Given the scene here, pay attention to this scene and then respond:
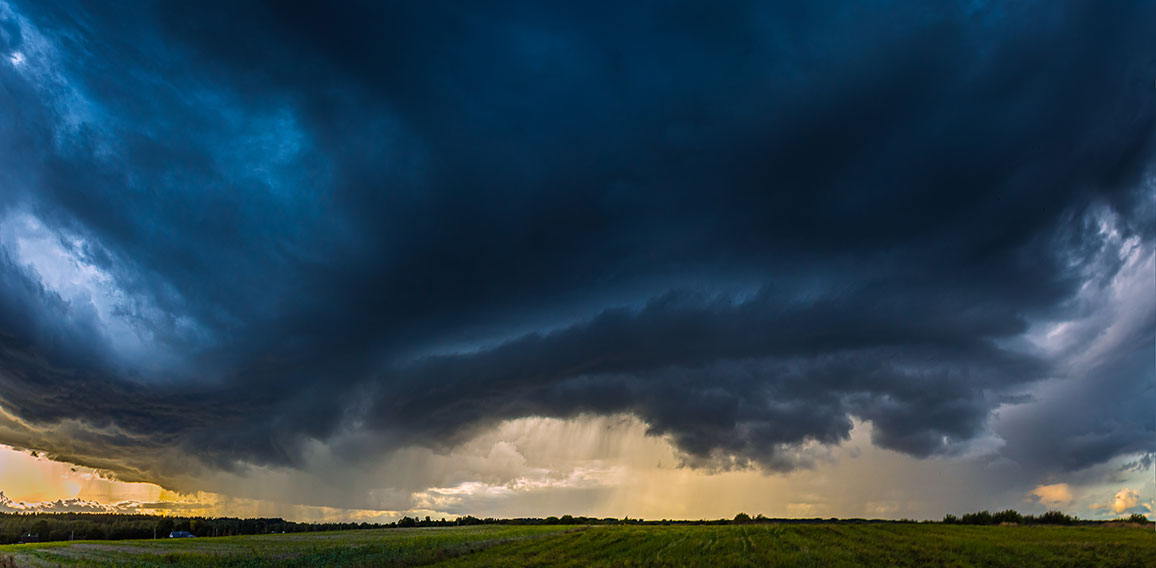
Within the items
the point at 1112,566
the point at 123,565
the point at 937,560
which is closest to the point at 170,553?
the point at 123,565

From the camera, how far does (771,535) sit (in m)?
71.4

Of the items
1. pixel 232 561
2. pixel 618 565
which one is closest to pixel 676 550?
pixel 618 565

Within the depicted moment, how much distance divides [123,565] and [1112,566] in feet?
420

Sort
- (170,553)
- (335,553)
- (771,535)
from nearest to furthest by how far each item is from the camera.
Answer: (771,535)
(335,553)
(170,553)

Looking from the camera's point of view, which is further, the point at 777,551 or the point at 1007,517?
the point at 1007,517

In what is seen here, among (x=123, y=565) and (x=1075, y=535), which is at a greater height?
(x=1075, y=535)

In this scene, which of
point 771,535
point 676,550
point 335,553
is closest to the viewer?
point 676,550

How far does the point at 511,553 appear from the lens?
247 feet

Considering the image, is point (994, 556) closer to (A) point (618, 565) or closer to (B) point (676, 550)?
(B) point (676, 550)

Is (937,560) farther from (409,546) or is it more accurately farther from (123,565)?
(123,565)

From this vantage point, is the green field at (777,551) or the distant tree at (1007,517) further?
the distant tree at (1007,517)

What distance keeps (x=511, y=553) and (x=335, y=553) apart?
1234 inches

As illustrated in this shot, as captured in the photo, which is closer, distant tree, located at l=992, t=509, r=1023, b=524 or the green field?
the green field

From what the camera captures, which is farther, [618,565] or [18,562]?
[18,562]
